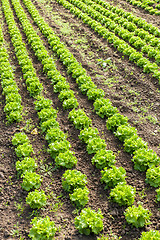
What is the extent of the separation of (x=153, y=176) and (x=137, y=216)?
1347 mm

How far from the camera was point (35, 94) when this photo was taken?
1039 cm

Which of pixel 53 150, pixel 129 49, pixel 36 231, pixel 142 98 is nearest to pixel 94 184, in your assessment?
pixel 53 150

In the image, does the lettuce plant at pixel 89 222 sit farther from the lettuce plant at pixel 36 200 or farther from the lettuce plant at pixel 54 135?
the lettuce plant at pixel 54 135

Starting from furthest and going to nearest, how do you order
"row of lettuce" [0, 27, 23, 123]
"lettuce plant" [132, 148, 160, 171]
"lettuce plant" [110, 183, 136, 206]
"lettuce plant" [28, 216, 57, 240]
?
"row of lettuce" [0, 27, 23, 123], "lettuce plant" [132, 148, 160, 171], "lettuce plant" [110, 183, 136, 206], "lettuce plant" [28, 216, 57, 240]

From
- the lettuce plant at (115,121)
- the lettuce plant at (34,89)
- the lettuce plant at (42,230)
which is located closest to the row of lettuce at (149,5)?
the lettuce plant at (34,89)

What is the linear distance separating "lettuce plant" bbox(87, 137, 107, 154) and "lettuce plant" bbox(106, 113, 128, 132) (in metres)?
0.99

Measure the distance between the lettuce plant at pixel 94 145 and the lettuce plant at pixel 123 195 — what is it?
63.4 inches

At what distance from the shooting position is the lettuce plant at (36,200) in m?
6.03

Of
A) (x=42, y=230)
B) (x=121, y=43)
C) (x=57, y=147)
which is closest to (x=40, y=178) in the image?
(x=57, y=147)

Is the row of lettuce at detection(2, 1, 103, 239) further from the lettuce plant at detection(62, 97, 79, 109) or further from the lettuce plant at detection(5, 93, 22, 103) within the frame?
the lettuce plant at detection(5, 93, 22, 103)

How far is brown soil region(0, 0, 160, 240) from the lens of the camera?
19.5 feet

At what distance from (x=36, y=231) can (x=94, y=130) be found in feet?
13.0

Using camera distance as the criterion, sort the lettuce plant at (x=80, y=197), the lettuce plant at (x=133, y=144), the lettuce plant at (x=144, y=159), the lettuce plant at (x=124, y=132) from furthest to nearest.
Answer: the lettuce plant at (x=124, y=132) < the lettuce plant at (x=133, y=144) < the lettuce plant at (x=144, y=159) < the lettuce plant at (x=80, y=197)

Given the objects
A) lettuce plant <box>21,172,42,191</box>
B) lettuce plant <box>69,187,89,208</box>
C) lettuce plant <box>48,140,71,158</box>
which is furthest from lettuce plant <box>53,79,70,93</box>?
lettuce plant <box>69,187,89,208</box>
